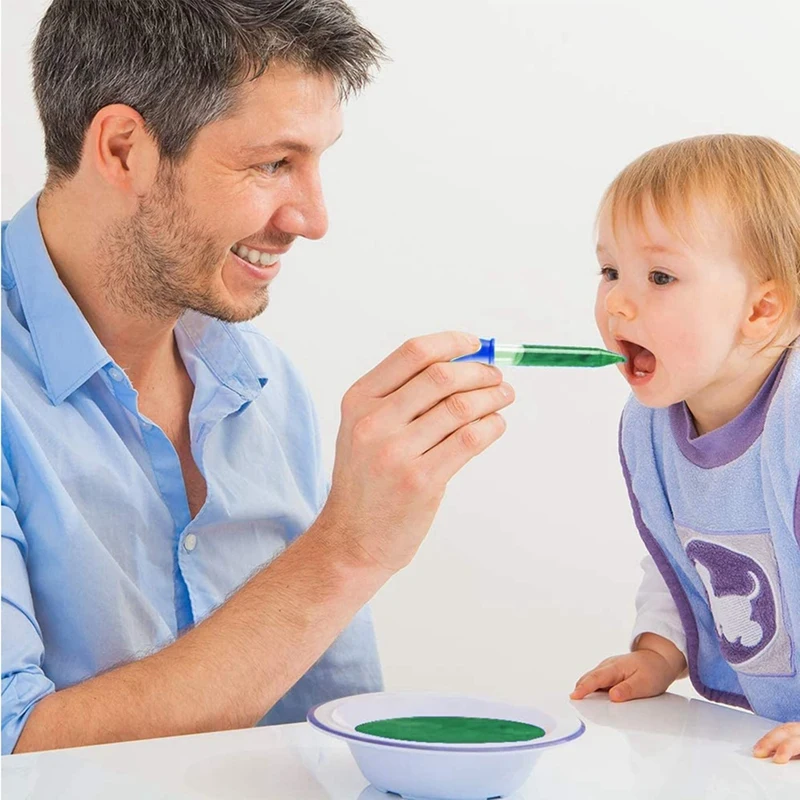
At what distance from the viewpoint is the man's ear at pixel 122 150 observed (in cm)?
163

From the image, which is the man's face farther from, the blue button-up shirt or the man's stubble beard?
the blue button-up shirt

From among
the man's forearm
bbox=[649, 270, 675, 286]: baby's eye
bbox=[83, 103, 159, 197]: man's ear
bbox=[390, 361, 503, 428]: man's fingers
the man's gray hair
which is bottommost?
the man's forearm

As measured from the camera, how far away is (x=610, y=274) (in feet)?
5.15

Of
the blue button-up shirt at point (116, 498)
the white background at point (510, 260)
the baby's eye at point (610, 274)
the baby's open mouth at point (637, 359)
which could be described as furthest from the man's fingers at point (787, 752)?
the white background at point (510, 260)

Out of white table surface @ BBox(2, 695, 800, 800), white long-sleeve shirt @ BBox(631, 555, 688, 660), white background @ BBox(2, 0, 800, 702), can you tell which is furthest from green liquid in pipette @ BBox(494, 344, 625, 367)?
Answer: white background @ BBox(2, 0, 800, 702)

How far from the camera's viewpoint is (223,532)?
166 cm

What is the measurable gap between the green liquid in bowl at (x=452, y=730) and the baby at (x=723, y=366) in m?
0.41

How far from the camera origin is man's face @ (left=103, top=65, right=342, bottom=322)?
1.60 metres

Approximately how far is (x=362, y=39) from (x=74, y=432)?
647mm

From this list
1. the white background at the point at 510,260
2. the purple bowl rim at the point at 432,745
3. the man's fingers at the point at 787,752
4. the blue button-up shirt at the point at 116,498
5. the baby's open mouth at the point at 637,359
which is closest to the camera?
the purple bowl rim at the point at 432,745

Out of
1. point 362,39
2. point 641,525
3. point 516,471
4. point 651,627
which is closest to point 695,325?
point 641,525

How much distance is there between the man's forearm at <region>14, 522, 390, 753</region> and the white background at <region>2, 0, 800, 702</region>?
1.34 m

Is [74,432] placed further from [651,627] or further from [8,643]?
[651,627]

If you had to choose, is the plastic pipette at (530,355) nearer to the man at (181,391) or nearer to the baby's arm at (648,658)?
the man at (181,391)
